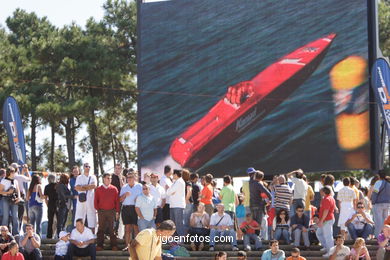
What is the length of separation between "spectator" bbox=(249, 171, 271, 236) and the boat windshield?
8.41m

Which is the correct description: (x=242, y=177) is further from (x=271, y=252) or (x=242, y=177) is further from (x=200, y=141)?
(x=271, y=252)

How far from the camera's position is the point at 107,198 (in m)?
18.5

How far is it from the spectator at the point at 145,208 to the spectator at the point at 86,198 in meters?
1.09

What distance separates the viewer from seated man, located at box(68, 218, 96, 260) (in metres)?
18.0

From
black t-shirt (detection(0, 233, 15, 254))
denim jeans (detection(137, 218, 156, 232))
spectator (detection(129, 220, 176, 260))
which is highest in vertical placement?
denim jeans (detection(137, 218, 156, 232))

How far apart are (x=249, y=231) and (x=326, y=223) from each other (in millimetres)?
1443

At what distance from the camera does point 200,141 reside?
27406mm

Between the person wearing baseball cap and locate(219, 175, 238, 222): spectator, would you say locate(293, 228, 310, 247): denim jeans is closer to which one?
locate(219, 175, 238, 222): spectator

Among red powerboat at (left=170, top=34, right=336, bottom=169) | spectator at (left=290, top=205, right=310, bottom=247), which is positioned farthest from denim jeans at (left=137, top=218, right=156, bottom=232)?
red powerboat at (left=170, top=34, right=336, bottom=169)

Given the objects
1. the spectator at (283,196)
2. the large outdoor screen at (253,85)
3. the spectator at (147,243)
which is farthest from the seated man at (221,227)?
the large outdoor screen at (253,85)

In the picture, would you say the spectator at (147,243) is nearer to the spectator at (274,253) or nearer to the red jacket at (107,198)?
the spectator at (274,253)

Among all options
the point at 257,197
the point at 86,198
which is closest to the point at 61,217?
the point at 86,198

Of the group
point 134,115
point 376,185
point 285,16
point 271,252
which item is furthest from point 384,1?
point 271,252

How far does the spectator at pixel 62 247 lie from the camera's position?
18.0 metres
